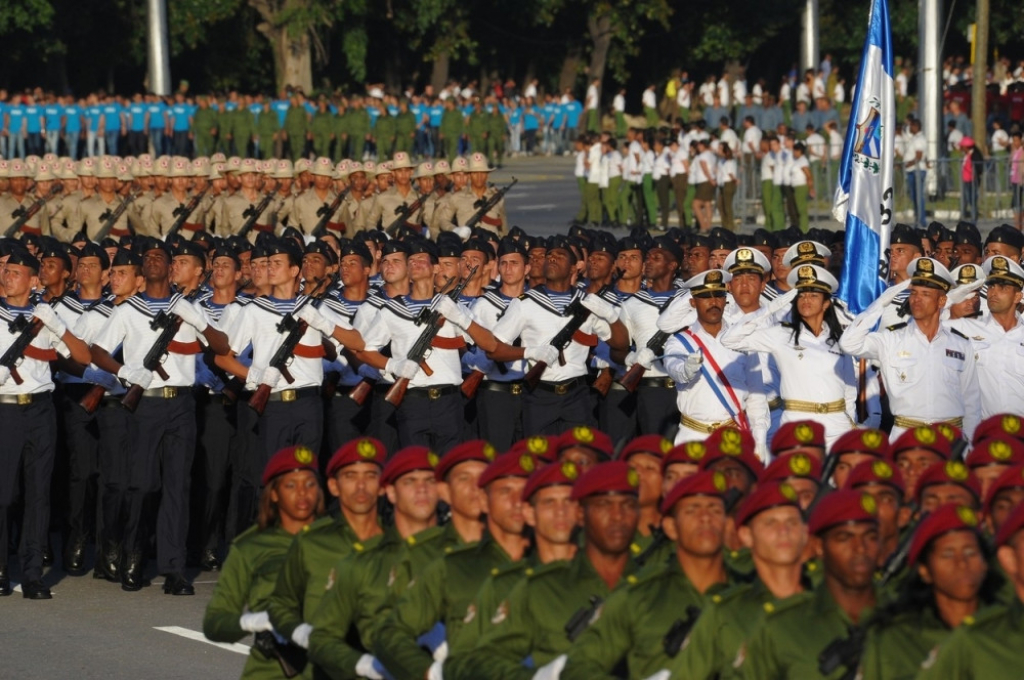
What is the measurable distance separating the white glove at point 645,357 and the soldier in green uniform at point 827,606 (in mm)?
7043

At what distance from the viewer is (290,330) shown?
14.9m

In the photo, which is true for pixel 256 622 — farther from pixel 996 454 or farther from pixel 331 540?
pixel 996 454

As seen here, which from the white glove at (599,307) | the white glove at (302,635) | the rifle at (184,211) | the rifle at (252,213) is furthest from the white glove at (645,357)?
the rifle at (184,211)

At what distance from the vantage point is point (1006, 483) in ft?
26.3

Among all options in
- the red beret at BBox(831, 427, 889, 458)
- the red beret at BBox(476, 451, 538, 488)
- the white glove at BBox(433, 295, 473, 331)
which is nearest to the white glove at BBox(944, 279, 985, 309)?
the white glove at BBox(433, 295, 473, 331)

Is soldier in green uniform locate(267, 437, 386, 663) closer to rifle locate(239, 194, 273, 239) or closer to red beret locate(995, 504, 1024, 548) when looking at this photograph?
red beret locate(995, 504, 1024, 548)

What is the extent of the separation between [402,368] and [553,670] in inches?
294

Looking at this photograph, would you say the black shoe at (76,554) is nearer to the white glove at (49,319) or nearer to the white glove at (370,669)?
the white glove at (49,319)

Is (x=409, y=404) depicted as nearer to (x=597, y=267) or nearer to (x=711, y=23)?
(x=597, y=267)

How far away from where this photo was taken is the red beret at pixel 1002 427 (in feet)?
32.7

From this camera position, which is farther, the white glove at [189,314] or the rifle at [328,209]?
the rifle at [328,209]

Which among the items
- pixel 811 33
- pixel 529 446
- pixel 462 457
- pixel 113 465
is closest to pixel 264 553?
pixel 462 457

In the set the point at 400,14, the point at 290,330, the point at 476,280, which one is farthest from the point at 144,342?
the point at 400,14

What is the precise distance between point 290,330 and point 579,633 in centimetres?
730
